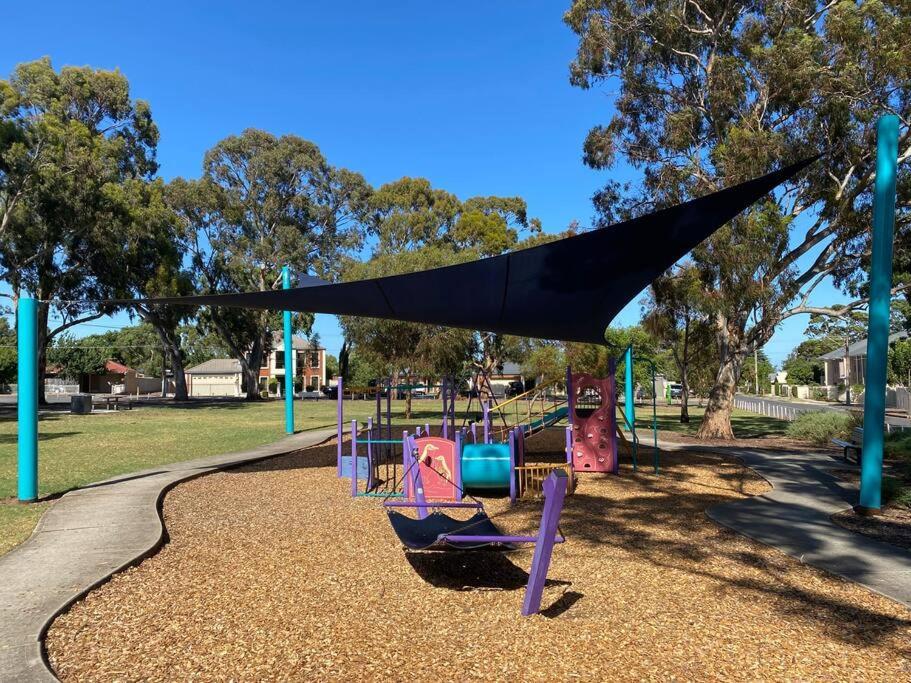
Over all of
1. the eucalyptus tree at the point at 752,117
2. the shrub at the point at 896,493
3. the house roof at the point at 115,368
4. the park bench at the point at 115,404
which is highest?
the eucalyptus tree at the point at 752,117

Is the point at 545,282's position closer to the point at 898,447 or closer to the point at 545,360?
the point at 898,447

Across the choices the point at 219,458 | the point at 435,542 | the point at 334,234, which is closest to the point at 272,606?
the point at 435,542

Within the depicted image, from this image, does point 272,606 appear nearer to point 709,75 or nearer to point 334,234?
point 709,75

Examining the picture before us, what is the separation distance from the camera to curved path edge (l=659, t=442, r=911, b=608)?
5.30 metres

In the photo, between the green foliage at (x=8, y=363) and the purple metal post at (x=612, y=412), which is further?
the green foliage at (x=8, y=363)

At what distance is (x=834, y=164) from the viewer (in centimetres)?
1574

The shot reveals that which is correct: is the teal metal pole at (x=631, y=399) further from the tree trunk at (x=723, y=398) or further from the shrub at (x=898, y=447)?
the shrub at (x=898, y=447)

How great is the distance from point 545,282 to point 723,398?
1267cm

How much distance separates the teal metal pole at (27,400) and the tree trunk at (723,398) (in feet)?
51.4

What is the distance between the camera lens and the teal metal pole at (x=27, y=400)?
26.2 feet

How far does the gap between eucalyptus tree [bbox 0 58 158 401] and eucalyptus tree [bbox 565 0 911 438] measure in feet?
69.7

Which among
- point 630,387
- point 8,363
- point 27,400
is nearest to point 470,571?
point 27,400

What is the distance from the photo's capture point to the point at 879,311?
25.0ft

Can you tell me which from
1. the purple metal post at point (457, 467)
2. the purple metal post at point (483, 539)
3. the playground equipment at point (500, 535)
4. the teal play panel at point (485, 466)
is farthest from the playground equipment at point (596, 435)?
the purple metal post at point (483, 539)
